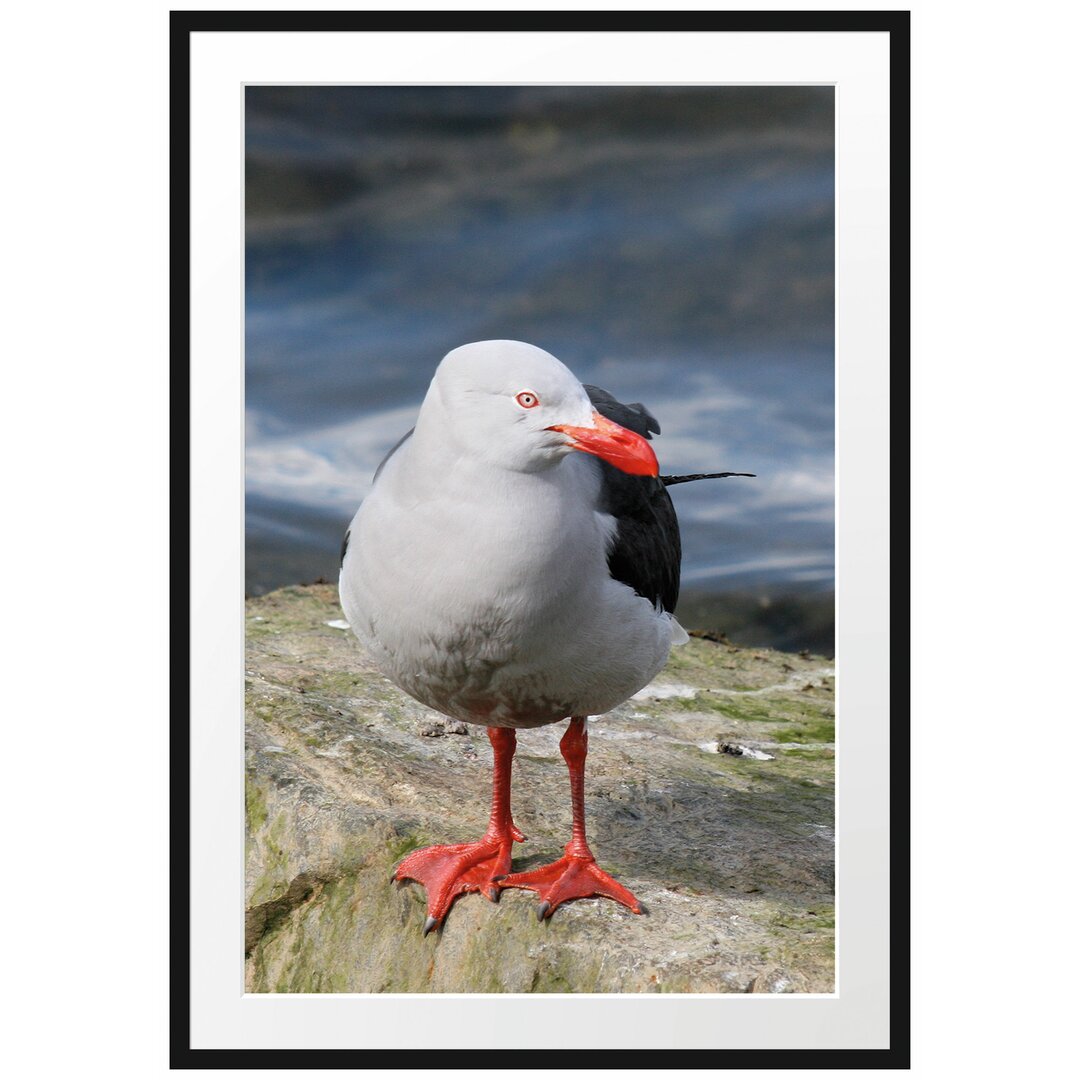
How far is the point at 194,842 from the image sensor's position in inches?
160

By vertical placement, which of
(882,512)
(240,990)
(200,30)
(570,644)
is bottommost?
(240,990)

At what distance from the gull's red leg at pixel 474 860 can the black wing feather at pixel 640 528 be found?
76cm

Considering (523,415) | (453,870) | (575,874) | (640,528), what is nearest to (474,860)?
(453,870)

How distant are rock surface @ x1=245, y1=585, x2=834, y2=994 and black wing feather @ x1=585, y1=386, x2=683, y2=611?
0.92 metres

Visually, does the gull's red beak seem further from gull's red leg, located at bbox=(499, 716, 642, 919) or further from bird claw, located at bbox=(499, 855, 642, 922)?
bird claw, located at bbox=(499, 855, 642, 922)

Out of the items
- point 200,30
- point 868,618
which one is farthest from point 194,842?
point 200,30

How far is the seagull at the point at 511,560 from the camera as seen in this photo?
3506mm

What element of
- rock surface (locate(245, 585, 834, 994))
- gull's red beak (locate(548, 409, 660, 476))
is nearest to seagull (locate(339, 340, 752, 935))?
gull's red beak (locate(548, 409, 660, 476))

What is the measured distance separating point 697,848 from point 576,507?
1.61m

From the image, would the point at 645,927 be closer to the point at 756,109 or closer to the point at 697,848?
the point at 697,848

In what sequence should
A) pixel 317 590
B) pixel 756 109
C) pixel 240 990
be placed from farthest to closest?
pixel 317 590 < pixel 756 109 < pixel 240 990

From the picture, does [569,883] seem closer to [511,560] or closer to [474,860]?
[474,860]

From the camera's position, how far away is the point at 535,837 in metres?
4.75

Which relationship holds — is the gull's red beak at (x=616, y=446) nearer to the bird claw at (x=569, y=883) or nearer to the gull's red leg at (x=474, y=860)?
the gull's red leg at (x=474, y=860)
